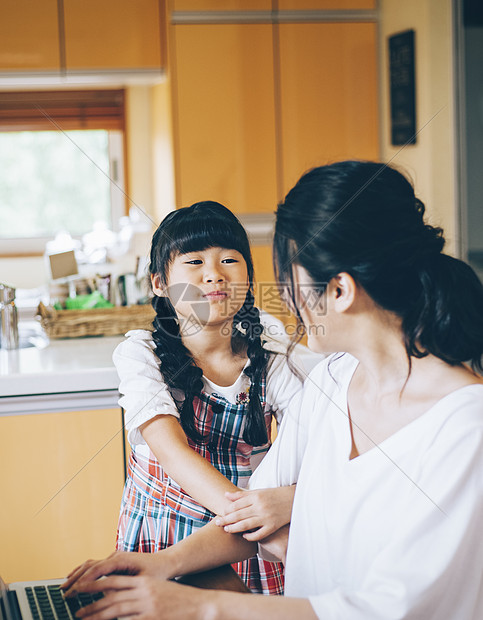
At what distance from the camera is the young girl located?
129 cm

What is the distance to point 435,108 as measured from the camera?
110 inches

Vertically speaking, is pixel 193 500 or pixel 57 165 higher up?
pixel 57 165

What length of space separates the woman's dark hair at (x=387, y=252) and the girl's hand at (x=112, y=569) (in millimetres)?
415

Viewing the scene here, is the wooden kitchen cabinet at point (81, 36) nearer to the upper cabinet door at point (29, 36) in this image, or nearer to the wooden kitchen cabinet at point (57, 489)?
the upper cabinet door at point (29, 36)

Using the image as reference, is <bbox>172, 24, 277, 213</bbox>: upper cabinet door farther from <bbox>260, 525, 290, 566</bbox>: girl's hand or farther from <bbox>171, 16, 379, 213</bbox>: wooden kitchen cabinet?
<bbox>260, 525, 290, 566</bbox>: girl's hand

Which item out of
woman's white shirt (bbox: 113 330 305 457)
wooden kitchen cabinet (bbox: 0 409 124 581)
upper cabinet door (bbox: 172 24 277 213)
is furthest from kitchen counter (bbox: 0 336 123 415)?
upper cabinet door (bbox: 172 24 277 213)

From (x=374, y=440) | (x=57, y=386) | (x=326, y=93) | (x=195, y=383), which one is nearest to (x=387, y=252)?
(x=374, y=440)

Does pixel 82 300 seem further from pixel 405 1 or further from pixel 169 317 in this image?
pixel 405 1

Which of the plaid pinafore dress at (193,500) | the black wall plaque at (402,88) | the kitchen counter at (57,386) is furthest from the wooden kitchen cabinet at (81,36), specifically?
the plaid pinafore dress at (193,500)

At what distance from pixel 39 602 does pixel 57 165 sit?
302 centimetres

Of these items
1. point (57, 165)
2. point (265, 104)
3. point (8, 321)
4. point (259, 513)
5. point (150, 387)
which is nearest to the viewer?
point (259, 513)

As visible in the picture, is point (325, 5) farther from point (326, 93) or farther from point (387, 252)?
point (387, 252)

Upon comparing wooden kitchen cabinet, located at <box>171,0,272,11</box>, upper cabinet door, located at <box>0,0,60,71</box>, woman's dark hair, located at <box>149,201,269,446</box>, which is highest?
wooden kitchen cabinet, located at <box>171,0,272,11</box>

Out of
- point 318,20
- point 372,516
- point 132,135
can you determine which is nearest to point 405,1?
point 318,20
